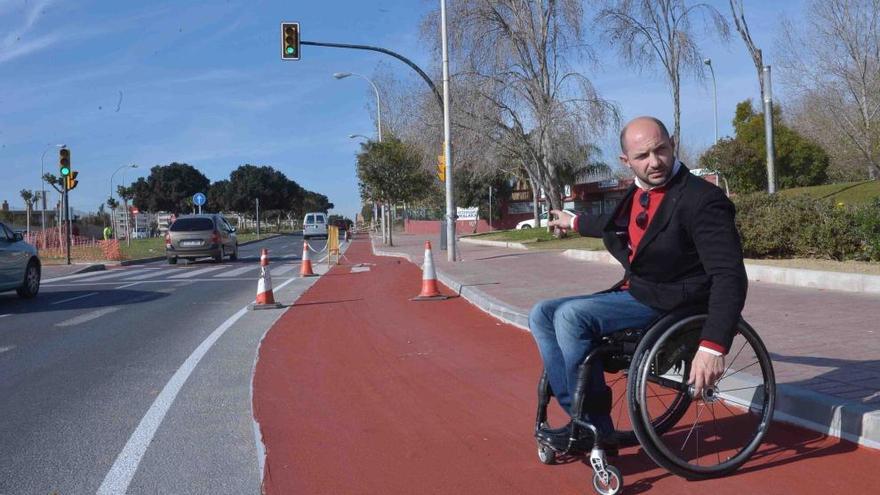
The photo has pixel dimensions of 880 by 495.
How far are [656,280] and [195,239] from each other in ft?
74.2

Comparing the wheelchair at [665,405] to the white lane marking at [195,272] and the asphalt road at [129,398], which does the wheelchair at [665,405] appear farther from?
the white lane marking at [195,272]

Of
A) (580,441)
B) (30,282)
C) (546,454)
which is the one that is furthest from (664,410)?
(30,282)

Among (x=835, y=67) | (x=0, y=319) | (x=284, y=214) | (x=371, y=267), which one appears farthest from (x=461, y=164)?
(x=284, y=214)

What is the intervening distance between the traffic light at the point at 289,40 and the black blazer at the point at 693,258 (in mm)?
17135

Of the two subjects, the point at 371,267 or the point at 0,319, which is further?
the point at 371,267

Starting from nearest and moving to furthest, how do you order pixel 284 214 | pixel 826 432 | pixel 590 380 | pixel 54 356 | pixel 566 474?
pixel 590 380, pixel 566 474, pixel 826 432, pixel 54 356, pixel 284 214

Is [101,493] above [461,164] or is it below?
below

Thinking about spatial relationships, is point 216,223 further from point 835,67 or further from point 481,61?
point 835,67

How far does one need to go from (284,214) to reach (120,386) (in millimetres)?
96948

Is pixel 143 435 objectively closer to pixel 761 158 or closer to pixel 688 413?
pixel 688 413

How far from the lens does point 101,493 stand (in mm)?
3988

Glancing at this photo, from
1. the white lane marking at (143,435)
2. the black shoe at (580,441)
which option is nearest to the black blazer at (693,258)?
the black shoe at (580,441)

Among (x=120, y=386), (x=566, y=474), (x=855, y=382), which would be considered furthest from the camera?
(x=120, y=386)

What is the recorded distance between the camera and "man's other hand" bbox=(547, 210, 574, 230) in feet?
14.1
